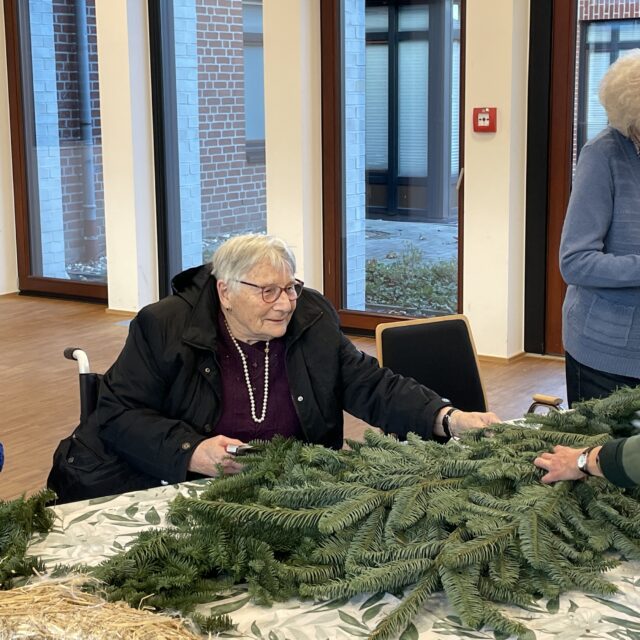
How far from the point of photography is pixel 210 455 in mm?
2467

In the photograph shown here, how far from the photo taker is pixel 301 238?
6.86 m

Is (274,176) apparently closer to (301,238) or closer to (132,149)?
(301,238)

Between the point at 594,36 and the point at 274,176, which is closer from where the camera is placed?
the point at 594,36

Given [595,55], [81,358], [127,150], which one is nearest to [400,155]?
[595,55]

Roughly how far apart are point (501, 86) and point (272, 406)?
12.2 ft

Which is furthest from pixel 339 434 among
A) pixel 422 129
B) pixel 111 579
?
pixel 422 129

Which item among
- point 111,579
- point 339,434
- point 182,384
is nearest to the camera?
point 111,579

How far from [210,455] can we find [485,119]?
4.01 meters

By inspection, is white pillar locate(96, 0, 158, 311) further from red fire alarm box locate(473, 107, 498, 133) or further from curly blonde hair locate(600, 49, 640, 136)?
curly blonde hair locate(600, 49, 640, 136)

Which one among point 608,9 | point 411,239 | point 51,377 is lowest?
point 51,377

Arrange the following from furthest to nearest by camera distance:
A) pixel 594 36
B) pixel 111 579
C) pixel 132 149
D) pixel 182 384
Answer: pixel 132 149, pixel 594 36, pixel 182 384, pixel 111 579

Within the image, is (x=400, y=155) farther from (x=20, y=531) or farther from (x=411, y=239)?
(x=20, y=531)

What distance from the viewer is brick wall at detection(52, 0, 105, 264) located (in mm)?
7992

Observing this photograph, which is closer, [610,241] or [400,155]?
[610,241]
